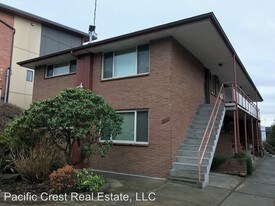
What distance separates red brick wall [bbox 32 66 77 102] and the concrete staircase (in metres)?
6.19

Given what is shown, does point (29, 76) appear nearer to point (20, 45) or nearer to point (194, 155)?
point (20, 45)

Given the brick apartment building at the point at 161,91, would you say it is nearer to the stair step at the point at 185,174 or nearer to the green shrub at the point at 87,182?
the stair step at the point at 185,174

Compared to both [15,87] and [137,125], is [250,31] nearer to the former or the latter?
[137,125]

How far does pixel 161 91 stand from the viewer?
10.3 meters

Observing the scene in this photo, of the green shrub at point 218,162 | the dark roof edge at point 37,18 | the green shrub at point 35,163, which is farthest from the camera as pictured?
the dark roof edge at point 37,18

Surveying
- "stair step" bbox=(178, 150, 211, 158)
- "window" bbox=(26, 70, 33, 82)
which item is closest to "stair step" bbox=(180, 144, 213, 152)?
"stair step" bbox=(178, 150, 211, 158)

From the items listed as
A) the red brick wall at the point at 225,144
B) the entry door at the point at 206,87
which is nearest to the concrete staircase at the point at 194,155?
the entry door at the point at 206,87

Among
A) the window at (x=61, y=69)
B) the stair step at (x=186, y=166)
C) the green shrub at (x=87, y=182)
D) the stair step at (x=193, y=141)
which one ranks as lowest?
the green shrub at (x=87, y=182)

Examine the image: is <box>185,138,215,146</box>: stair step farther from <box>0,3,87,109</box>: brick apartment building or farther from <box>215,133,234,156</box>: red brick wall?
<box>0,3,87,109</box>: brick apartment building

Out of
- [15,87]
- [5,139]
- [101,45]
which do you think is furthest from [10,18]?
[5,139]

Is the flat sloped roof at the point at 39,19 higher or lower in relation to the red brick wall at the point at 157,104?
higher

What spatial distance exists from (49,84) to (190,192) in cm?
1002

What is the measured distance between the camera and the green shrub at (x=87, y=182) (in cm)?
717

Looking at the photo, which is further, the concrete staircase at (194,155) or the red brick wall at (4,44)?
the red brick wall at (4,44)
